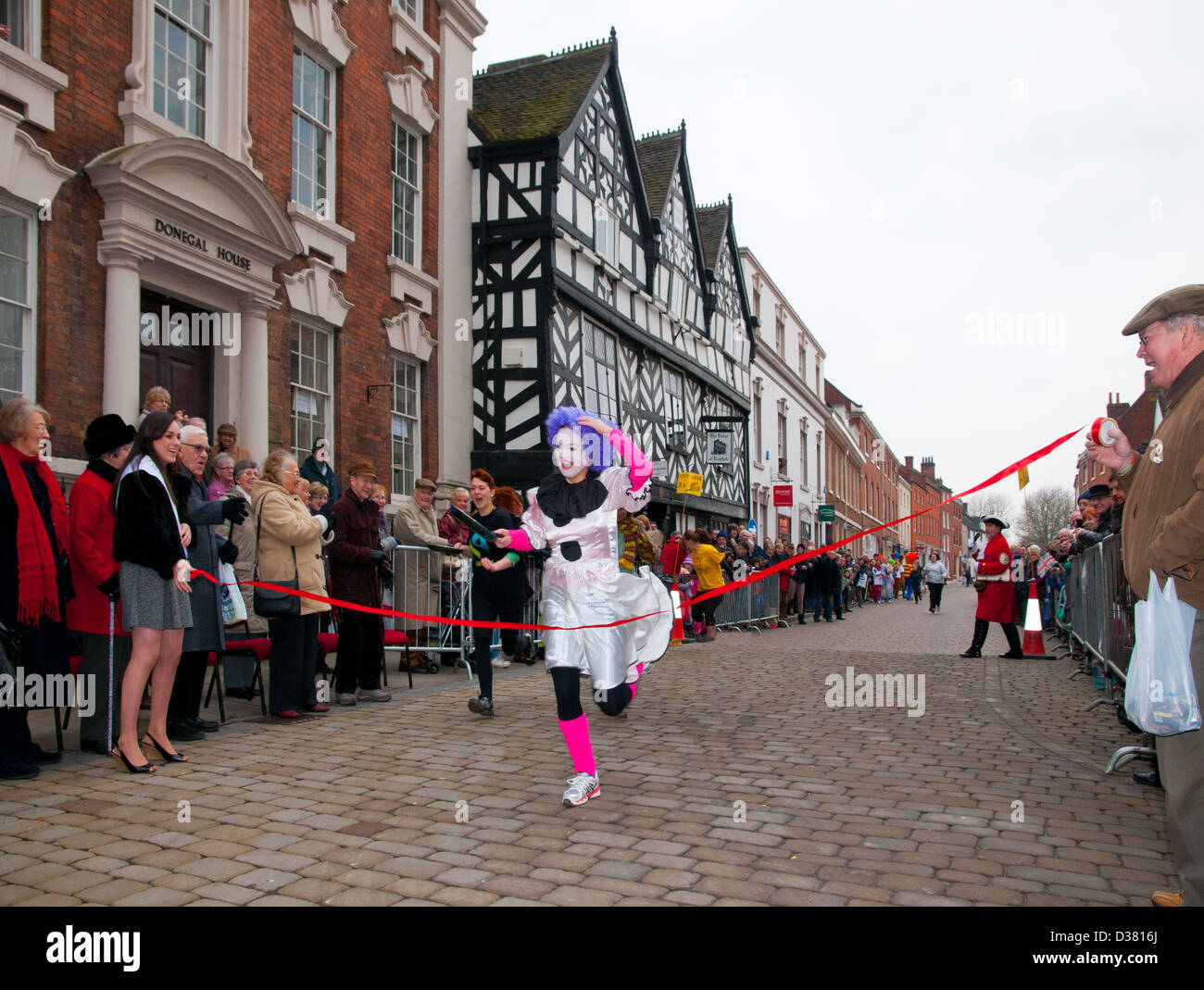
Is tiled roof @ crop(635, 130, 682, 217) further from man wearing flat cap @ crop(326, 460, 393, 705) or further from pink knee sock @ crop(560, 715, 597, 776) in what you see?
pink knee sock @ crop(560, 715, 597, 776)

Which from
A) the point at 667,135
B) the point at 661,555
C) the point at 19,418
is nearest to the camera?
the point at 19,418

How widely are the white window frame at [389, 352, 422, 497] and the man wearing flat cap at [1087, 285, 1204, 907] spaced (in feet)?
41.1

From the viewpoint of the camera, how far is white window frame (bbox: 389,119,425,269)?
15516mm

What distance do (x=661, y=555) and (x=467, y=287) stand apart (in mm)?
6074

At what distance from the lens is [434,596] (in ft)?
34.1

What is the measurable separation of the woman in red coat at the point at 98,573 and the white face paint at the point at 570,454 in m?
2.71

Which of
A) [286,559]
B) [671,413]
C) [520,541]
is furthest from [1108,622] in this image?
[671,413]

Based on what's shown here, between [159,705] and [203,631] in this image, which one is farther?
[203,631]

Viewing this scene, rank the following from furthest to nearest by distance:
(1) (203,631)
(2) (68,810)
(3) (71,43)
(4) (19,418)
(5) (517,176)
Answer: (5) (517,176) < (3) (71,43) < (1) (203,631) < (4) (19,418) < (2) (68,810)

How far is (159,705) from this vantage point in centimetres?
567

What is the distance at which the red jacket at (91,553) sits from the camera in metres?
5.50

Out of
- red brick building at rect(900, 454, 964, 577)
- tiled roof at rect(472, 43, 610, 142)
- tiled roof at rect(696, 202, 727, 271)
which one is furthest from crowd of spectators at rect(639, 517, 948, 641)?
red brick building at rect(900, 454, 964, 577)
